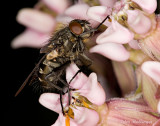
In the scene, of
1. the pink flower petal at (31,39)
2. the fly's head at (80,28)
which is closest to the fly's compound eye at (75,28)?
the fly's head at (80,28)

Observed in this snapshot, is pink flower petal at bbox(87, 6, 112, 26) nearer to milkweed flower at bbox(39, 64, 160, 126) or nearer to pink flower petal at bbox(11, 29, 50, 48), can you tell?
milkweed flower at bbox(39, 64, 160, 126)

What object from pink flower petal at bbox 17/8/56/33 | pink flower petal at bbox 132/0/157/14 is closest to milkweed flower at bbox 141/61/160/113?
pink flower petal at bbox 132/0/157/14

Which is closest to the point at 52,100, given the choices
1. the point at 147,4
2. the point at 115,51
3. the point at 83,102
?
A: the point at 83,102

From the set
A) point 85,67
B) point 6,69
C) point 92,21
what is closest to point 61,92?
point 85,67

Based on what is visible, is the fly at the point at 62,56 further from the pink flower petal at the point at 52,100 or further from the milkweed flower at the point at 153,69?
the milkweed flower at the point at 153,69

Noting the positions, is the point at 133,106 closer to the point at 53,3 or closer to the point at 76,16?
the point at 76,16

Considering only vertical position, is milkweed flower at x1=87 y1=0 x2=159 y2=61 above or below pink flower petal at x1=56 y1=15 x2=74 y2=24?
above

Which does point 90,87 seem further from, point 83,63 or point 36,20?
point 36,20
